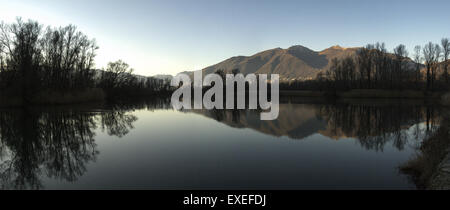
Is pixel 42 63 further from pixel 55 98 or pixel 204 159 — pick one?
pixel 204 159

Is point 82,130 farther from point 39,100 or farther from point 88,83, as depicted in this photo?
point 88,83

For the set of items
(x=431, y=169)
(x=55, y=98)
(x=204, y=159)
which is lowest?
(x=204, y=159)

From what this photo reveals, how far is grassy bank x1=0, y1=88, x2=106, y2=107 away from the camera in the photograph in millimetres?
27981

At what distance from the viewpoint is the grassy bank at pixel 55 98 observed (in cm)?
2798

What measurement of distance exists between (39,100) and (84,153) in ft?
94.5

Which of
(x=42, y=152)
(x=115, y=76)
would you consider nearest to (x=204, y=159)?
(x=42, y=152)

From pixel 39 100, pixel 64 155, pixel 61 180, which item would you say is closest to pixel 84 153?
pixel 64 155

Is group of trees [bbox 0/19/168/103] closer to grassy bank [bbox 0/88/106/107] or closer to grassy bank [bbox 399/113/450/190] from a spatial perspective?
grassy bank [bbox 0/88/106/107]

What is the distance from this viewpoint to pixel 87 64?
159 feet

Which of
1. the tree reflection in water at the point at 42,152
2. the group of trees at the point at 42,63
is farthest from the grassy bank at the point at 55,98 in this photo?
the tree reflection in water at the point at 42,152

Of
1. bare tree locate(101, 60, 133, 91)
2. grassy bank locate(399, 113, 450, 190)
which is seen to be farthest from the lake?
bare tree locate(101, 60, 133, 91)

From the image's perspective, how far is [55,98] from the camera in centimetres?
3322

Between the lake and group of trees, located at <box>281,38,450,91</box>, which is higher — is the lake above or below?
below
